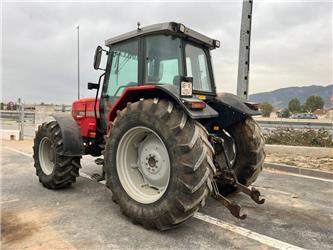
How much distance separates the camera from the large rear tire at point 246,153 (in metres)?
4.54

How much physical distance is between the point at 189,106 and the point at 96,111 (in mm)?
2426

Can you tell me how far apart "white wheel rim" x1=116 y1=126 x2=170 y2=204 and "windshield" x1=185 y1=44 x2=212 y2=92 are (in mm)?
1107

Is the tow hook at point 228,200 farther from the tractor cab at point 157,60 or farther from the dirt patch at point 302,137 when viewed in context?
the dirt patch at point 302,137

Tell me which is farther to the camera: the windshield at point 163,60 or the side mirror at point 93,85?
the side mirror at point 93,85

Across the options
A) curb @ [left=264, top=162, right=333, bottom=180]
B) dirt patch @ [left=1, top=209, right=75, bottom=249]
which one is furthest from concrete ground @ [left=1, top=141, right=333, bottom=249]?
curb @ [left=264, top=162, right=333, bottom=180]

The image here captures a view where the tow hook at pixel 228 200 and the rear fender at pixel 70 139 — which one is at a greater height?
the rear fender at pixel 70 139

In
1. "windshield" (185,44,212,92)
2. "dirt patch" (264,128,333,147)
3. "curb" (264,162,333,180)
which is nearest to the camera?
"windshield" (185,44,212,92)

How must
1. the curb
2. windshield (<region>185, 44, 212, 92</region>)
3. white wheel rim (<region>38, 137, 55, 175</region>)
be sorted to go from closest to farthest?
windshield (<region>185, 44, 212, 92</region>) < white wheel rim (<region>38, 137, 55, 175</region>) < the curb

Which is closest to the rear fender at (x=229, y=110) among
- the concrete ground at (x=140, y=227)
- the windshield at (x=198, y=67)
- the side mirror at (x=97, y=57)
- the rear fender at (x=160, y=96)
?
the windshield at (x=198, y=67)

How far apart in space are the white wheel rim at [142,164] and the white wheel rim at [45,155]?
1971mm

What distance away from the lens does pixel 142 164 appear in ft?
13.0

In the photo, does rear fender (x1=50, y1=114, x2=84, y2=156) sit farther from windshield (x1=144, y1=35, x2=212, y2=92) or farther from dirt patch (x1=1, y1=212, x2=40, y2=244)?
windshield (x1=144, y1=35, x2=212, y2=92)

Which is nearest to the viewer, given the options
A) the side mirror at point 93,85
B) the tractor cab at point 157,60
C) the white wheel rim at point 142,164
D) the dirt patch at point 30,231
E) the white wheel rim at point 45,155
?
the dirt patch at point 30,231

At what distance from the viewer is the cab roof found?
377cm
